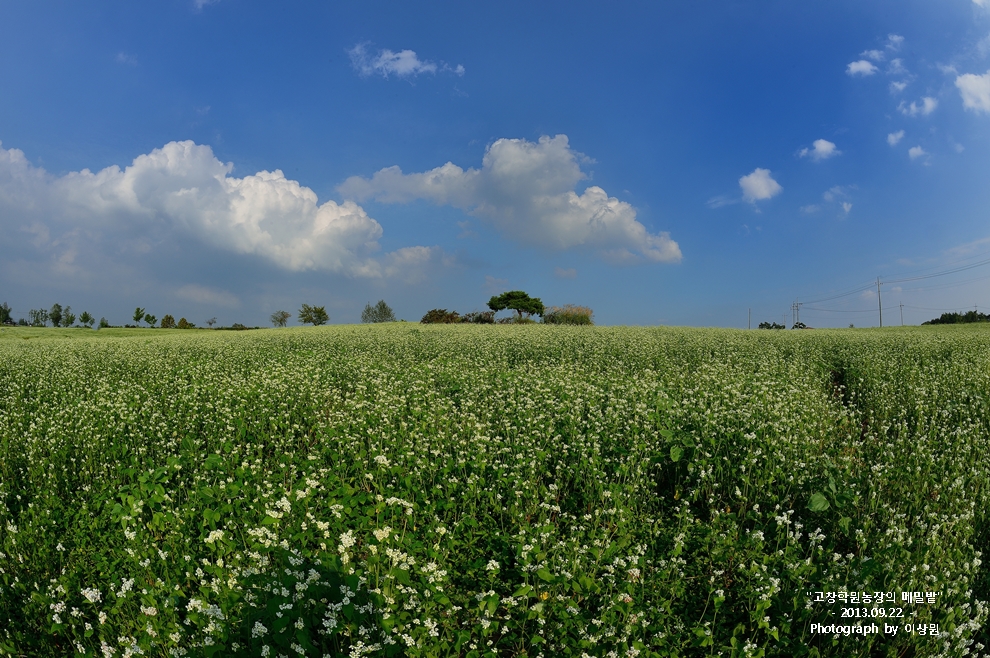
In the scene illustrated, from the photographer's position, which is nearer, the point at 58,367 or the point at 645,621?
the point at 645,621

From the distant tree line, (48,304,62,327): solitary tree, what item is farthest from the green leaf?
(48,304,62,327): solitary tree

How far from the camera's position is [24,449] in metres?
8.86

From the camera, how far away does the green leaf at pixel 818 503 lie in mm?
5641

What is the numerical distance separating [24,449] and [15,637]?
5857mm

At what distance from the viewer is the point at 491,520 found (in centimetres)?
548

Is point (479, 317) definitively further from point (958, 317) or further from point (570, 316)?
point (958, 317)

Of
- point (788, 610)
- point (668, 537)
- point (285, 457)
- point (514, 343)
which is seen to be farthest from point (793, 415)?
point (514, 343)

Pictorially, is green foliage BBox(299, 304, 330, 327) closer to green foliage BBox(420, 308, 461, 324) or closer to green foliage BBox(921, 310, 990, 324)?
green foliage BBox(420, 308, 461, 324)

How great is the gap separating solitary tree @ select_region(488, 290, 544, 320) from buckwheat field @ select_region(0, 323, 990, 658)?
9406 cm

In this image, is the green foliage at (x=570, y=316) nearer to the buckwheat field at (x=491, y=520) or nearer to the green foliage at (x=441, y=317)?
the green foliage at (x=441, y=317)

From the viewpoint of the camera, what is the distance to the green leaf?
5.64 metres

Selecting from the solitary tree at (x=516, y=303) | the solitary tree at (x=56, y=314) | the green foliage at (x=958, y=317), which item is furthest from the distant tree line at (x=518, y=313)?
the solitary tree at (x=56, y=314)

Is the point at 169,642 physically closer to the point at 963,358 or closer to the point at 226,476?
the point at 226,476

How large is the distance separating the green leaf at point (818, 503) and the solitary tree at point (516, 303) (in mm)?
99023
